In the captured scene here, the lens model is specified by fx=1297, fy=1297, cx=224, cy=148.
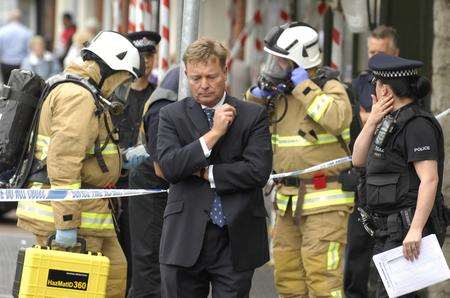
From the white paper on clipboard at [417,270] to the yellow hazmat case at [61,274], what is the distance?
5.13 feet

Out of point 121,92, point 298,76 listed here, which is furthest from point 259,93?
point 121,92

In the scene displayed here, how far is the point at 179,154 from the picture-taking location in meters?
6.28

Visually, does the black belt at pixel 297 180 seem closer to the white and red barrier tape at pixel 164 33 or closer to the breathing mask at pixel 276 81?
the breathing mask at pixel 276 81

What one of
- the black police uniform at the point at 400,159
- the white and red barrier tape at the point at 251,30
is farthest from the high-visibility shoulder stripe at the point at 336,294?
the white and red barrier tape at the point at 251,30

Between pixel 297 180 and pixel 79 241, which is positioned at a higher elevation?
pixel 297 180

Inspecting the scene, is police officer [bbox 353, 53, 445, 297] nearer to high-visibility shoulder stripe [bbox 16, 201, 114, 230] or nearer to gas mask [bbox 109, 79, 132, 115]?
gas mask [bbox 109, 79, 132, 115]

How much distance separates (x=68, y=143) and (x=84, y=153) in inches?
5.3

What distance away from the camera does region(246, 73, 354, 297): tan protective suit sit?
308 inches

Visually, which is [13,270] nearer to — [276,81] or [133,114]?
[133,114]

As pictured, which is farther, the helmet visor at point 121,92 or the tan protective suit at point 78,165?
the helmet visor at point 121,92

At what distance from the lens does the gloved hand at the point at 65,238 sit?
7.19 m

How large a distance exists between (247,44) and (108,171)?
1139 centimetres

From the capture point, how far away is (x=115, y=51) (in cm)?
765

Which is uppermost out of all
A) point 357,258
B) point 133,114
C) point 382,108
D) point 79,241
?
point 382,108
